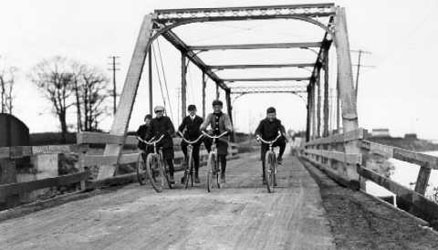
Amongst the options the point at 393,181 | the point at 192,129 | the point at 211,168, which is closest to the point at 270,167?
the point at 211,168

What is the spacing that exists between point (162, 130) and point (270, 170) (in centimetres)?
217

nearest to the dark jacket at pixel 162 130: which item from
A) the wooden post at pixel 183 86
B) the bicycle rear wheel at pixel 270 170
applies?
the bicycle rear wheel at pixel 270 170

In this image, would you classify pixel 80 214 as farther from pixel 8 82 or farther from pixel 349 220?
pixel 8 82

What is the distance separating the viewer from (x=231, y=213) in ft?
20.9

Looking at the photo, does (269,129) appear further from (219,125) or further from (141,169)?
(141,169)

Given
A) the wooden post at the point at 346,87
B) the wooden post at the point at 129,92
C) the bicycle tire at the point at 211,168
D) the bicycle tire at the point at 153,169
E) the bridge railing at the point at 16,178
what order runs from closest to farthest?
1. the bridge railing at the point at 16,178
2. the bicycle tire at the point at 211,168
3. the bicycle tire at the point at 153,169
4. the wooden post at the point at 346,87
5. the wooden post at the point at 129,92

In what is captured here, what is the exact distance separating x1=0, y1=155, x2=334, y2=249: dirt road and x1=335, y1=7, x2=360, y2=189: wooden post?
147cm

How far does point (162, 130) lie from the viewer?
33.2 feet

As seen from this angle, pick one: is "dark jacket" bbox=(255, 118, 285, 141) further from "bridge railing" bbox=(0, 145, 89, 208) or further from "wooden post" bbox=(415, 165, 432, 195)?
"wooden post" bbox=(415, 165, 432, 195)

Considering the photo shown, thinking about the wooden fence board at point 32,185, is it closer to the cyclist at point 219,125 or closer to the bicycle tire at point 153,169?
the bicycle tire at point 153,169

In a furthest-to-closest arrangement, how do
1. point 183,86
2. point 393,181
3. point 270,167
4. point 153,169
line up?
point 183,86 → point 153,169 → point 270,167 → point 393,181

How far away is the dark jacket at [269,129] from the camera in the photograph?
9.88 meters

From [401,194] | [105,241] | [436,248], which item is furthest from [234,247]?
[401,194]

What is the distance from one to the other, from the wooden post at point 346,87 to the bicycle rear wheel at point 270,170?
4.42ft
